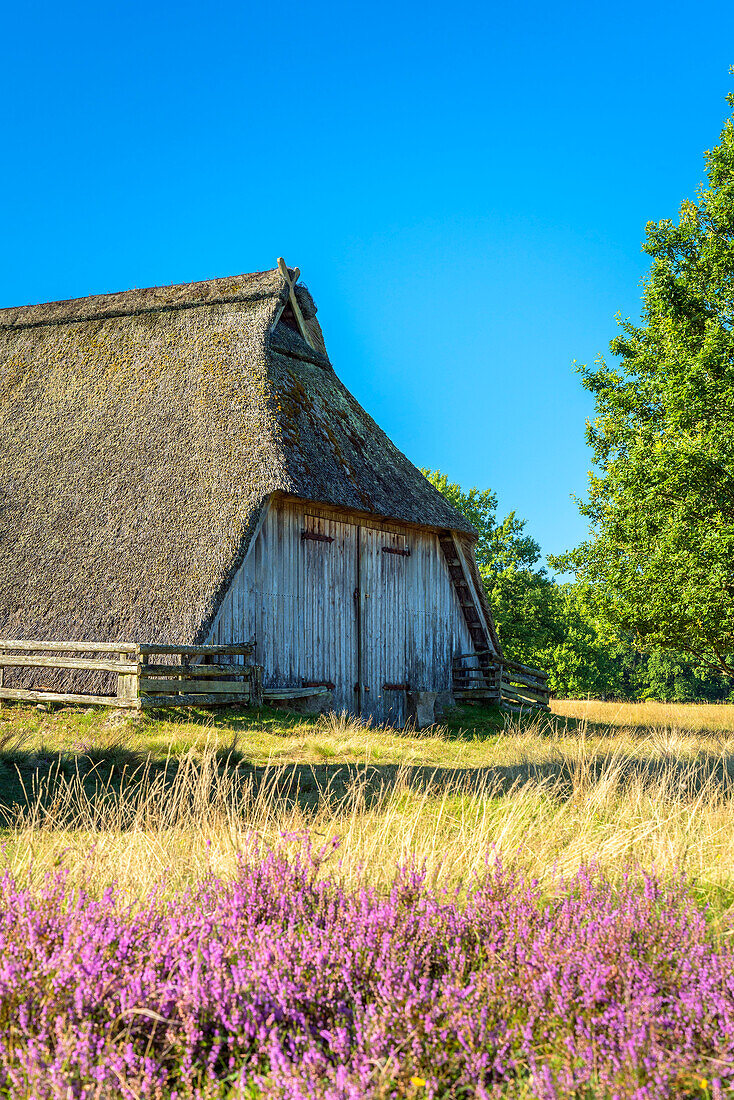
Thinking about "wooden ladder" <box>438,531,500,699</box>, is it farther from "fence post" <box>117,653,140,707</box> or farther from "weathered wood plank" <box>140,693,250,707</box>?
"fence post" <box>117,653,140,707</box>

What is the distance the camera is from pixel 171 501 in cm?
1390

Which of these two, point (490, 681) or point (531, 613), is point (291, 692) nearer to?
point (490, 681)

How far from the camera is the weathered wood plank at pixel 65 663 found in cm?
1157

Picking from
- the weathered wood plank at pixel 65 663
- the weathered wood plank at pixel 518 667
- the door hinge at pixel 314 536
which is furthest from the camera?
the weathered wood plank at pixel 518 667

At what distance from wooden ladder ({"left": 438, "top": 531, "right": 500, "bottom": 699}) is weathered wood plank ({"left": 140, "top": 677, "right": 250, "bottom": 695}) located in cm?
651

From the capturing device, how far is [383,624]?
16250 mm

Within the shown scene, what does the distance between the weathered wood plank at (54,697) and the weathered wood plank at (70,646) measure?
2.18 feet

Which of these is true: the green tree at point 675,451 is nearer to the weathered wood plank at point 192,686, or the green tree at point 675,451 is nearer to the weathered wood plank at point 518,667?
the weathered wood plank at point 518,667

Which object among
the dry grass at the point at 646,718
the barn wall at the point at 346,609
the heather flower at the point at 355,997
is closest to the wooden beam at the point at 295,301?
the barn wall at the point at 346,609

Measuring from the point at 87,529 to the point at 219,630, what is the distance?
3241mm

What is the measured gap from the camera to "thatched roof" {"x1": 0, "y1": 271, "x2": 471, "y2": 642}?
43.3ft

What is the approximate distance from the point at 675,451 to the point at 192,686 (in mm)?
11732

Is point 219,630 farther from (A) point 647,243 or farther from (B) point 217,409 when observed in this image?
(A) point 647,243

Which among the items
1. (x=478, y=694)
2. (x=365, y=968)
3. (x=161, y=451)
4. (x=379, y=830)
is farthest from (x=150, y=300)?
(x=365, y=968)
